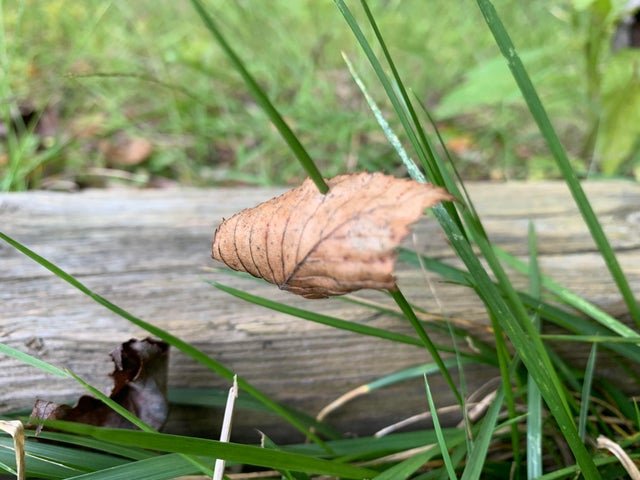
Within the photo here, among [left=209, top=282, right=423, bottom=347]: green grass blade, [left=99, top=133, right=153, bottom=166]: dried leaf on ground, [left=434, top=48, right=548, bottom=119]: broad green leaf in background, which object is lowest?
[left=209, top=282, right=423, bottom=347]: green grass blade

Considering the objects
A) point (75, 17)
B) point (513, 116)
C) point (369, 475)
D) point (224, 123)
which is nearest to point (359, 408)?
point (369, 475)

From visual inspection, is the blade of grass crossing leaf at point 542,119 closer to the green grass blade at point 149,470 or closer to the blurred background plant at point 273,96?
the green grass blade at point 149,470

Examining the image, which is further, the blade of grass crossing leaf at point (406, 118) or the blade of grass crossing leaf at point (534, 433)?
the blade of grass crossing leaf at point (534, 433)

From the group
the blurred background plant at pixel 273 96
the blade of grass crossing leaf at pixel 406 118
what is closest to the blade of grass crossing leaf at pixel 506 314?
the blade of grass crossing leaf at pixel 406 118

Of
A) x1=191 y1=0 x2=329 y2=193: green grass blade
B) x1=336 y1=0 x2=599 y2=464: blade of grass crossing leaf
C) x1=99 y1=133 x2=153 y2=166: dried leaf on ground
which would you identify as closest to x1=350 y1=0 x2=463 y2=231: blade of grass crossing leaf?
x1=336 y1=0 x2=599 y2=464: blade of grass crossing leaf

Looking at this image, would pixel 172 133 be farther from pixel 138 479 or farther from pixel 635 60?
pixel 138 479

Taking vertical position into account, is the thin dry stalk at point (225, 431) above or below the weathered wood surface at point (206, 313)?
below

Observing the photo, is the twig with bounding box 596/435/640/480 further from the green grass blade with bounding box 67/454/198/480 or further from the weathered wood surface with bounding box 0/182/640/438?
the green grass blade with bounding box 67/454/198/480
